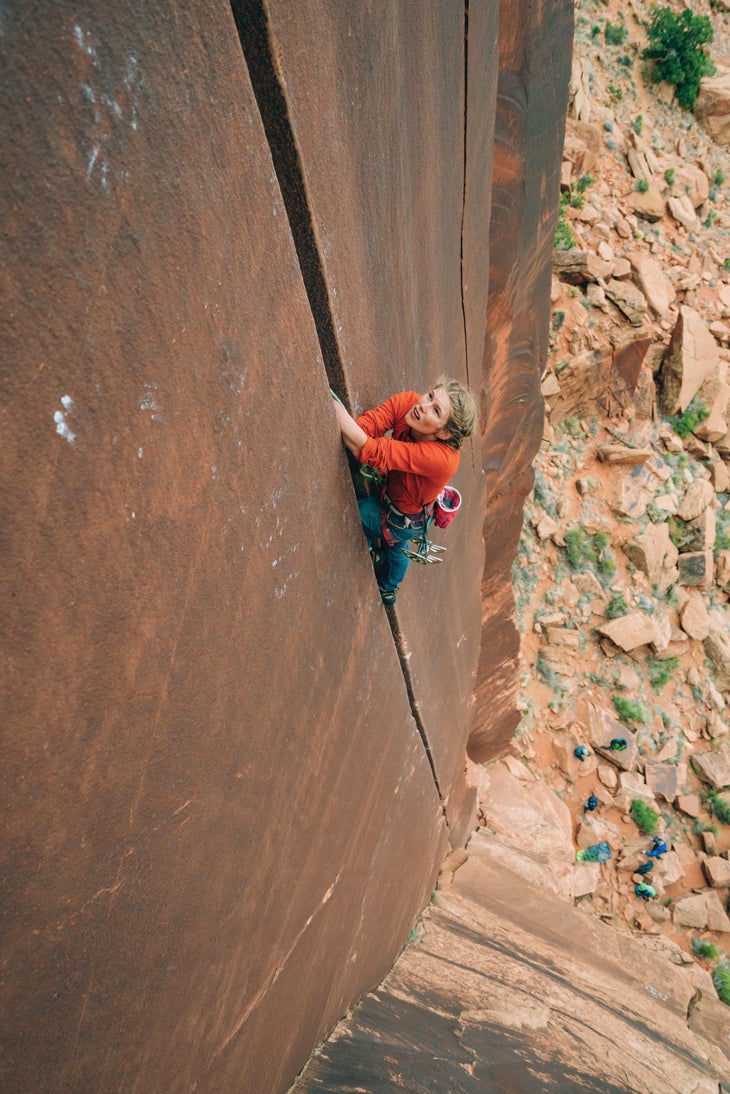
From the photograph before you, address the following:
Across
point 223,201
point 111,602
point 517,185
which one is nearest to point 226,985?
point 111,602

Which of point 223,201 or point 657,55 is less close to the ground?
point 657,55

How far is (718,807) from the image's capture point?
9.62 meters

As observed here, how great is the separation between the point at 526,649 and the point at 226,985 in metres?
8.24

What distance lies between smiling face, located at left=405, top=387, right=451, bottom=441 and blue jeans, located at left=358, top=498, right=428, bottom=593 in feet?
1.26

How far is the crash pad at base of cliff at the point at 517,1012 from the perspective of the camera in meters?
3.36

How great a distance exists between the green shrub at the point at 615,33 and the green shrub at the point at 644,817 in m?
13.0

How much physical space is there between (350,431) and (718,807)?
10.3 meters

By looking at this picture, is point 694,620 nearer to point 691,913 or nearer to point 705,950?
point 691,913

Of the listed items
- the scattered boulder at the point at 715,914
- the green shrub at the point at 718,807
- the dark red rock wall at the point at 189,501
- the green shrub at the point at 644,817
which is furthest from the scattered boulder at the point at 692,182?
the scattered boulder at the point at 715,914

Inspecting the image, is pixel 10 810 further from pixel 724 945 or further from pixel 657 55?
pixel 657 55

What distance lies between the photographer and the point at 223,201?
1.31 metres

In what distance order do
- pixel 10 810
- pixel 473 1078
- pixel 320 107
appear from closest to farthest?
pixel 10 810 < pixel 320 107 < pixel 473 1078

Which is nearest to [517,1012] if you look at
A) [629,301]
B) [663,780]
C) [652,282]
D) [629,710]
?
[629,710]

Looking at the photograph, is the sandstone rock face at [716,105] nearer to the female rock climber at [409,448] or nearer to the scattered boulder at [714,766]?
the scattered boulder at [714,766]
